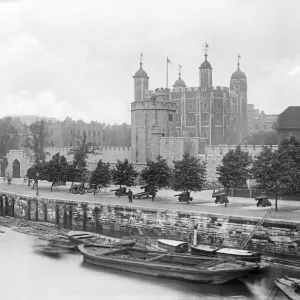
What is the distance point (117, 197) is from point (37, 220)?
6395 mm

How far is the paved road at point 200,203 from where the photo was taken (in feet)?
116

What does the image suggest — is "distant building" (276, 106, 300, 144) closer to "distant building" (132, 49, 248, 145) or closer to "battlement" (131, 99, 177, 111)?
"battlement" (131, 99, 177, 111)

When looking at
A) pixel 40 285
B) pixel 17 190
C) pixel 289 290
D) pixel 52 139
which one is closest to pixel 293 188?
pixel 289 290

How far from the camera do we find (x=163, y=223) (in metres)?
37.0

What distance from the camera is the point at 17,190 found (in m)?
55.2

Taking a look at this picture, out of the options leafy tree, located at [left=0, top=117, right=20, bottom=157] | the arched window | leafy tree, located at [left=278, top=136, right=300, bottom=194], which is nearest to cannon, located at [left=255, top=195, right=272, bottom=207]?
leafy tree, located at [left=278, top=136, right=300, bottom=194]

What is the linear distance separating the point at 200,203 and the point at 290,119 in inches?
902

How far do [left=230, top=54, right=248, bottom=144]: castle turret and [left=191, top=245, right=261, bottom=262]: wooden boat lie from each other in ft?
258

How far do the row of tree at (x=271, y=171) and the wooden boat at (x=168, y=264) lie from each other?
29.2 feet

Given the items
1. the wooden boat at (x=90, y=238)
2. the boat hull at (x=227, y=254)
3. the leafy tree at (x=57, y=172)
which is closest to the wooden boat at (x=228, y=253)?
the boat hull at (x=227, y=254)

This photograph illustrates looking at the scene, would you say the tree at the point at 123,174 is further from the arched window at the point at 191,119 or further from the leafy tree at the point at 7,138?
the arched window at the point at 191,119

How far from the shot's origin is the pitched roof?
2368 inches

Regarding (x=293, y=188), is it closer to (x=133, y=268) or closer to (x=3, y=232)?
(x=133, y=268)

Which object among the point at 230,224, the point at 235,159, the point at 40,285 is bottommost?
the point at 40,285
